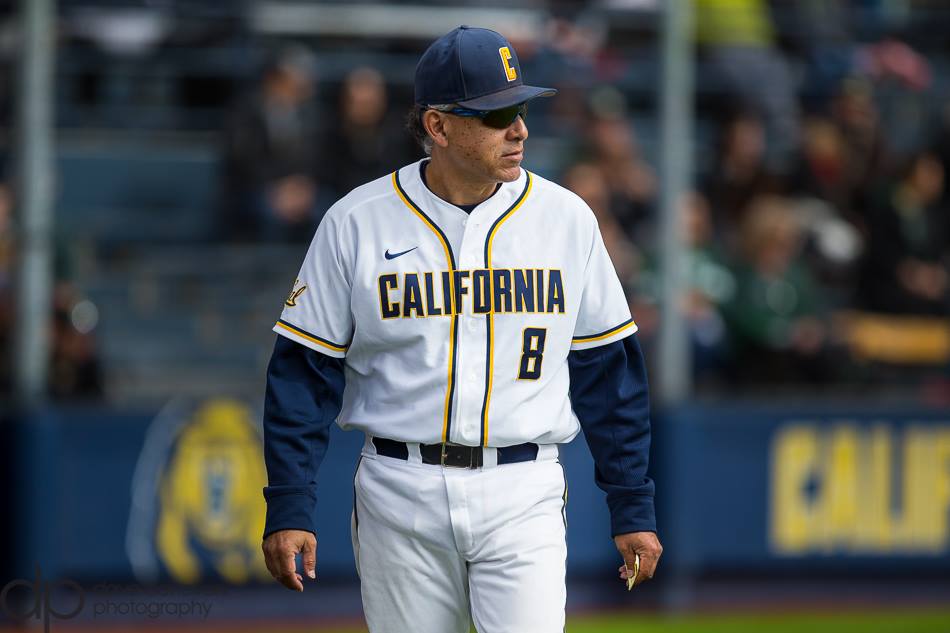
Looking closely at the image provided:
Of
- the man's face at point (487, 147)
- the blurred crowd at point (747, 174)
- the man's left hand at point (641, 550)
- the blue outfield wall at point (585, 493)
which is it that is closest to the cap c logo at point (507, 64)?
the man's face at point (487, 147)

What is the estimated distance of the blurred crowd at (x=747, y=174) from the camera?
817cm

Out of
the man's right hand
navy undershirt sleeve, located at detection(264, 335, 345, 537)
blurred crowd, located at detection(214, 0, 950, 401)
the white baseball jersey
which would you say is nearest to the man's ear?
the white baseball jersey

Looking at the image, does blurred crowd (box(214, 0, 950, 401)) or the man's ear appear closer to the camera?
the man's ear

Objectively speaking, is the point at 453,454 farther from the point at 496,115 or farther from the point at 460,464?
the point at 496,115

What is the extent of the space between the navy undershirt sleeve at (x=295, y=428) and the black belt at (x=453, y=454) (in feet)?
0.57

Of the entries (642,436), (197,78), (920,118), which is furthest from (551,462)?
(920,118)

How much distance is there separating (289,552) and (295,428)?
29 centimetres

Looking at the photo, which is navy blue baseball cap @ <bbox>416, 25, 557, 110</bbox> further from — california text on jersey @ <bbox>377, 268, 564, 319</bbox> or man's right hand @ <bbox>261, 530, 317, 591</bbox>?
man's right hand @ <bbox>261, 530, 317, 591</bbox>

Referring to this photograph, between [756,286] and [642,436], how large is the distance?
4710 millimetres

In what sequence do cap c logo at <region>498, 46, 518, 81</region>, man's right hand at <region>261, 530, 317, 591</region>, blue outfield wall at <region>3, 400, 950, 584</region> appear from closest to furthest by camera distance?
man's right hand at <region>261, 530, 317, 591</region>, cap c logo at <region>498, 46, 518, 81</region>, blue outfield wall at <region>3, 400, 950, 584</region>

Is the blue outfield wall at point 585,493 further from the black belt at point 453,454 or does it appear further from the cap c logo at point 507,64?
the cap c logo at point 507,64

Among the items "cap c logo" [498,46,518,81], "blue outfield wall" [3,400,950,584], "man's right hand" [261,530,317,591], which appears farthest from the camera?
"blue outfield wall" [3,400,950,584]

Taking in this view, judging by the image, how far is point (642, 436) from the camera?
362 cm

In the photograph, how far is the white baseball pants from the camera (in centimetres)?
344
